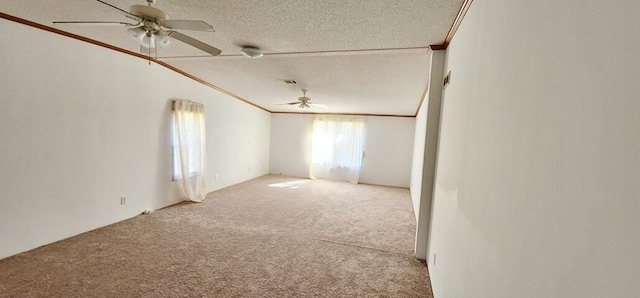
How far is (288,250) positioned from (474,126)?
227 cm

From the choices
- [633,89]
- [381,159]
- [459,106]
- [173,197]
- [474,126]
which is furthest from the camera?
[381,159]

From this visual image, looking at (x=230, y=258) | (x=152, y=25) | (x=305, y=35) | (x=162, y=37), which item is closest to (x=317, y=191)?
(x=230, y=258)

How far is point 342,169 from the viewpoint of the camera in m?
7.38

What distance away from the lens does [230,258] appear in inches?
102

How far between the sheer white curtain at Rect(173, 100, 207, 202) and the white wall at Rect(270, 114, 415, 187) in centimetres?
Result: 339

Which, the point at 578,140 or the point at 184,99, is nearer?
the point at 578,140

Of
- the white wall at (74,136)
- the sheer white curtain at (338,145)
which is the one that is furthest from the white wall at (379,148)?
the white wall at (74,136)

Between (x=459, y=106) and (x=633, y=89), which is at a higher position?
(x=459, y=106)

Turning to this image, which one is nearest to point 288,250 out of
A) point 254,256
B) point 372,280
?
point 254,256

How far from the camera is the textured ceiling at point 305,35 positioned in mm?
1967

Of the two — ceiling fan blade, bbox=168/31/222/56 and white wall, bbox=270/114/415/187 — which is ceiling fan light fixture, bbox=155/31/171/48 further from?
white wall, bbox=270/114/415/187

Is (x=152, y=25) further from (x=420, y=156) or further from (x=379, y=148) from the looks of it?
(x=379, y=148)

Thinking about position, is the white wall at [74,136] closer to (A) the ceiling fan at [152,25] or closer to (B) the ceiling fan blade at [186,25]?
(A) the ceiling fan at [152,25]

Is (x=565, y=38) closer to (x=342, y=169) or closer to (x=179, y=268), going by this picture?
(x=179, y=268)
